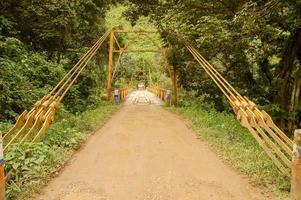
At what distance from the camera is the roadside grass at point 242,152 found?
575 cm

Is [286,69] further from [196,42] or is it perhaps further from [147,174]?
[147,174]

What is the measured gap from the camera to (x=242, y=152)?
748 centimetres

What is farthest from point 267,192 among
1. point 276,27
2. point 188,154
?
point 276,27

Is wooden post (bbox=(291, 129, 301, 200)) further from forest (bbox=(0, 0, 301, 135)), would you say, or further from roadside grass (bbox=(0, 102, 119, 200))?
forest (bbox=(0, 0, 301, 135))

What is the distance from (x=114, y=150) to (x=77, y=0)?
815 centimetres

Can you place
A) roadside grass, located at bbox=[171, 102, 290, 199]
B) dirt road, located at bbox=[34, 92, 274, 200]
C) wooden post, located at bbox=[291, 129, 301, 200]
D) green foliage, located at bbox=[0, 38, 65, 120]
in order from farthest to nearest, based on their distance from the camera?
green foliage, located at bbox=[0, 38, 65, 120] → roadside grass, located at bbox=[171, 102, 290, 199] → dirt road, located at bbox=[34, 92, 274, 200] → wooden post, located at bbox=[291, 129, 301, 200]

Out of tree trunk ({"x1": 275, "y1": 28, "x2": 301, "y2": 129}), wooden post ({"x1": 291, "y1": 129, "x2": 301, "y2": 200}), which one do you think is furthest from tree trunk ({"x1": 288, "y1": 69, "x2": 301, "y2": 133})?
wooden post ({"x1": 291, "y1": 129, "x2": 301, "y2": 200})

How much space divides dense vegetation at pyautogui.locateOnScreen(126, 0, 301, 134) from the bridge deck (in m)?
3.33

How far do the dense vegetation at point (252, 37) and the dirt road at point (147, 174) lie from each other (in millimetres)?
3361

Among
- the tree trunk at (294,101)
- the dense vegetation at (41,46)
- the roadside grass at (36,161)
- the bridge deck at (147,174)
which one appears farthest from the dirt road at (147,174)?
the tree trunk at (294,101)

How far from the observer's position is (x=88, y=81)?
17891mm

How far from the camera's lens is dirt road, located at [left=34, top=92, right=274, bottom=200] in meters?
5.47

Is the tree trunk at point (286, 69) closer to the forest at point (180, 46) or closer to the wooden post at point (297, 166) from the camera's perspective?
the forest at point (180, 46)

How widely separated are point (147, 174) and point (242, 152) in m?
2.08
